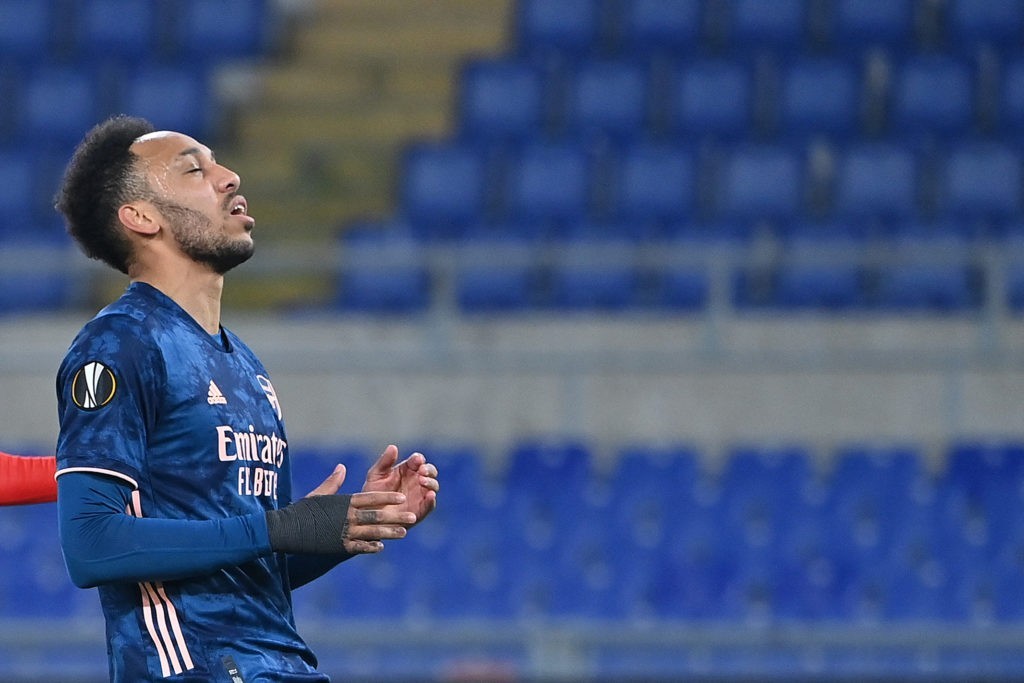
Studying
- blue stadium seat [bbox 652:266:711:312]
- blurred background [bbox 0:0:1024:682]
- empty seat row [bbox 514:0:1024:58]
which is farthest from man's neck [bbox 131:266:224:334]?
empty seat row [bbox 514:0:1024:58]

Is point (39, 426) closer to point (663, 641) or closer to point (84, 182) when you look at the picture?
point (663, 641)

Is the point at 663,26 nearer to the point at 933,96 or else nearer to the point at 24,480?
the point at 933,96

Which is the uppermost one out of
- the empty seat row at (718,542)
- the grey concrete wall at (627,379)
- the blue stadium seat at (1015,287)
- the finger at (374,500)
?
the finger at (374,500)

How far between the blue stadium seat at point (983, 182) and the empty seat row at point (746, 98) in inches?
24.3

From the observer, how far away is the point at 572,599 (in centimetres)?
970

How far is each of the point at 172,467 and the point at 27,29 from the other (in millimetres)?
12393

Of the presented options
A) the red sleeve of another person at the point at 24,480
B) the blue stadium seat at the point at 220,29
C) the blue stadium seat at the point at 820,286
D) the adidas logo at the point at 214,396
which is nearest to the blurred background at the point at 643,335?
the blue stadium seat at the point at 820,286

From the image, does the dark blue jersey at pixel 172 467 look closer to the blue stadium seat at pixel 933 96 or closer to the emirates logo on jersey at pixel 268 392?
the emirates logo on jersey at pixel 268 392

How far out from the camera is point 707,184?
38.8ft

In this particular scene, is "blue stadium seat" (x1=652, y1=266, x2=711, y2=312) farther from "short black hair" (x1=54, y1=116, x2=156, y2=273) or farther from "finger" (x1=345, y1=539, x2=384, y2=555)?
"finger" (x1=345, y1=539, x2=384, y2=555)

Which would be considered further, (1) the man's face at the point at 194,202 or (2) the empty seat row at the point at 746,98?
(2) the empty seat row at the point at 746,98

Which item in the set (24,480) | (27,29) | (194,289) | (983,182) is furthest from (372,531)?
(27,29)

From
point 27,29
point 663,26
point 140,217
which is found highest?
point 27,29

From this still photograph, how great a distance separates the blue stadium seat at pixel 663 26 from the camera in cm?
1326
